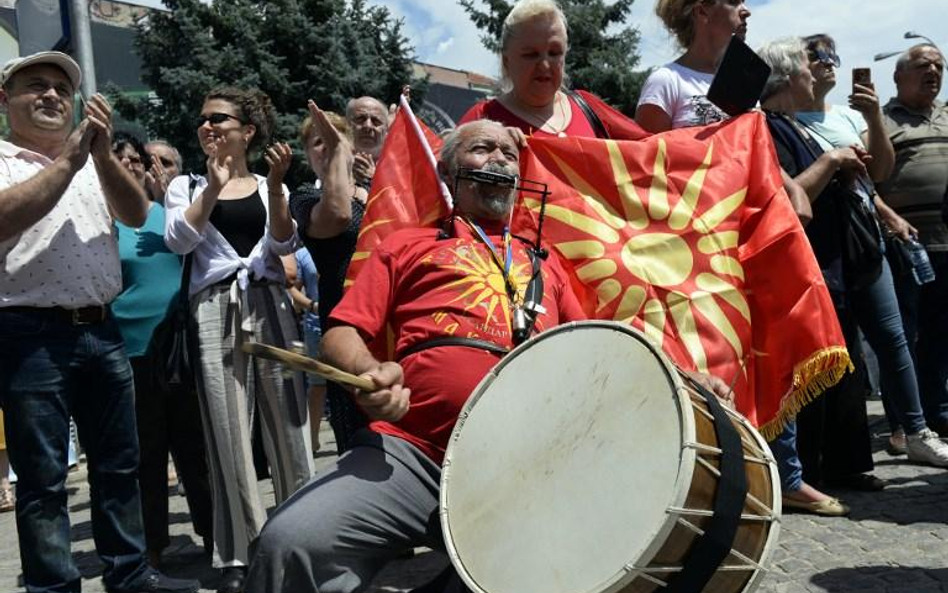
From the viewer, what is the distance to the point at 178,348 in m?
4.09

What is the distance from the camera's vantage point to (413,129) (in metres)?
3.79

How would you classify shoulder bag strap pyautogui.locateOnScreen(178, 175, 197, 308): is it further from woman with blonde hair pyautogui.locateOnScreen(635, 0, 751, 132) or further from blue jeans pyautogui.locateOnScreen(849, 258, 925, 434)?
blue jeans pyautogui.locateOnScreen(849, 258, 925, 434)

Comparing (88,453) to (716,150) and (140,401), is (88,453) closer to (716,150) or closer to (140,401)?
(140,401)

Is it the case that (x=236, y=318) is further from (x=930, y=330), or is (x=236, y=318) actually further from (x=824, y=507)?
(x=930, y=330)

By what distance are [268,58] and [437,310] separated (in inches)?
721

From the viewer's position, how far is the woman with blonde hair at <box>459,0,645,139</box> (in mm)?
3760

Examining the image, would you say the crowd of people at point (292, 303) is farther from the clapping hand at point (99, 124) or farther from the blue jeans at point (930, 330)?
the blue jeans at point (930, 330)

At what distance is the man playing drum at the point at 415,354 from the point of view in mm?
2408

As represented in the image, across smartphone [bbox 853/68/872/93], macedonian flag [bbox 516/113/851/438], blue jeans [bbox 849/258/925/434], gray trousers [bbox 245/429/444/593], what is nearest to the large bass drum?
gray trousers [bbox 245/429/444/593]

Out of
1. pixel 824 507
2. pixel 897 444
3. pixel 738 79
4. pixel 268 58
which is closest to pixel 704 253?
pixel 738 79

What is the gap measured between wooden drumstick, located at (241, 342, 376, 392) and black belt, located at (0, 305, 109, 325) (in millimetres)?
1661

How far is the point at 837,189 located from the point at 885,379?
3.78 ft

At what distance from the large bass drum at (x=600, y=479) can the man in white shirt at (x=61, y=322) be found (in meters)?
1.76

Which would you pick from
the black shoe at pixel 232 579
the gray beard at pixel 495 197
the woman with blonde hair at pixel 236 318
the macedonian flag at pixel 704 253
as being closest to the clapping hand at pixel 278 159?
the woman with blonde hair at pixel 236 318
